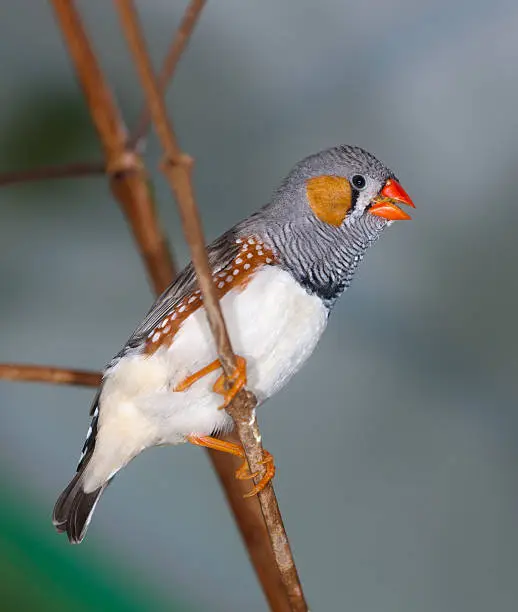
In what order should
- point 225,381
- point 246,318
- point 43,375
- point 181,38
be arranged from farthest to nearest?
point 246,318, point 225,381, point 43,375, point 181,38

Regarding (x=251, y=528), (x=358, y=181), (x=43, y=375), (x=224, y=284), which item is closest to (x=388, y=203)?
(x=358, y=181)

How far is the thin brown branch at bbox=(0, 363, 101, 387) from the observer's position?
687mm

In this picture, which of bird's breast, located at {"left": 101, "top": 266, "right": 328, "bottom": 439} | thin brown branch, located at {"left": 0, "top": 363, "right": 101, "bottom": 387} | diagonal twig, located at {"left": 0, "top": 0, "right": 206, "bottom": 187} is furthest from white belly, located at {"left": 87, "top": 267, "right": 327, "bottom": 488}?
diagonal twig, located at {"left": 0, "top": 0, "right": 206, "bottom": 187}

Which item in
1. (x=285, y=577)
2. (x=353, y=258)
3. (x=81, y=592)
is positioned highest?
(x=353, y=258)

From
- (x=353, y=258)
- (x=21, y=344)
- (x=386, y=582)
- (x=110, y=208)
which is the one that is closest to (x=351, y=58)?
(x=110, y=208)

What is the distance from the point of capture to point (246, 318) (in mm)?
1190

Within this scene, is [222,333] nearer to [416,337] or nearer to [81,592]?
[81,592]

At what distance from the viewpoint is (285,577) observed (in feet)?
2.86

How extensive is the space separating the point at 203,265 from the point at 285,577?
0.40m

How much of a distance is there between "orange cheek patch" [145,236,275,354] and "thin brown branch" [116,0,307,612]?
30 centimetres

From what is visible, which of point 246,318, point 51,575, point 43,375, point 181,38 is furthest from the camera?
point 51,575

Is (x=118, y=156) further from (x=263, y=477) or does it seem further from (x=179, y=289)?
(x=179, y=289)

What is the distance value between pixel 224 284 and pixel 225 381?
367 millimetres

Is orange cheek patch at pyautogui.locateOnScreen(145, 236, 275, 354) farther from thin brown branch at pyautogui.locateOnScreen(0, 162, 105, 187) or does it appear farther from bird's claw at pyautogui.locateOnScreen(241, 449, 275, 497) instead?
thin brown branch at pyautogui.locateOnScreen(0, 162, 105, 187)
